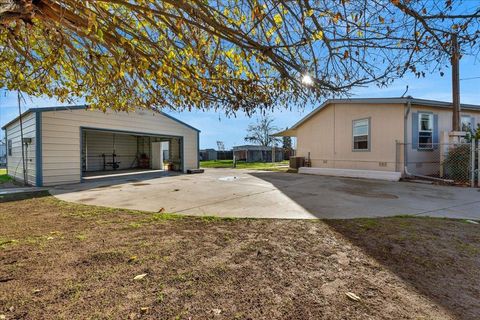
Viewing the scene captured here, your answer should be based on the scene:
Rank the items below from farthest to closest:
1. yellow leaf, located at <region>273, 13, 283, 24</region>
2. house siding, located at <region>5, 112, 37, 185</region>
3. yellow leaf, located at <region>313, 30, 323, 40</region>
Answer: house siding, located at <region>5, 112, 37, 185</region> → yellow leaf, located at <region>273, 13, 283, 24</region> → yellow leaf, located at <region>313, 30, 323, 40</region>

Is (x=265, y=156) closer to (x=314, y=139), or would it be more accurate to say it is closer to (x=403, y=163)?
(x=314, y=139)

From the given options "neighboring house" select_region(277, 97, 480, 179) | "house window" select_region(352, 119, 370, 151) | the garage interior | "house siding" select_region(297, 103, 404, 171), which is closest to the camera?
"neighboring house" select_region(277, 97, 480, 179)

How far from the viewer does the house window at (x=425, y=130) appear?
10.8 m

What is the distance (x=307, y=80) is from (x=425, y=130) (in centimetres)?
1050

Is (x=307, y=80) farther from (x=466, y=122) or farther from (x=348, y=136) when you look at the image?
(x=466, y=122)

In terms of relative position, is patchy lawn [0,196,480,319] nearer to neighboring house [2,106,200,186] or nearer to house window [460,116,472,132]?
neighboring house [2,106,200,186]

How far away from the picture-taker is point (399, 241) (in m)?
3.38

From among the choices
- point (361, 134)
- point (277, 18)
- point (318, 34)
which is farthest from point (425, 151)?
point (277, 18)

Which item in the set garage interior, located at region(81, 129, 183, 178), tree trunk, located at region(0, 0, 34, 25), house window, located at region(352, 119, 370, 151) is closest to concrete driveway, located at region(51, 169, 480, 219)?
tree trunk, located at region(0, 0, 34, 25)

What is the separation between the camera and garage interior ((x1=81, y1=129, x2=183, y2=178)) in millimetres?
16344

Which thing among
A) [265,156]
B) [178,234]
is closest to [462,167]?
[178,234]

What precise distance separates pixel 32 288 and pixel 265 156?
99.5ft

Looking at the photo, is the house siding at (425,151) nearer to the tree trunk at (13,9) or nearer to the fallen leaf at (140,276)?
the fallen leaf at (140,276)

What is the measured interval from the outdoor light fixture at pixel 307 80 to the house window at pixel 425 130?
1003 centimetres
